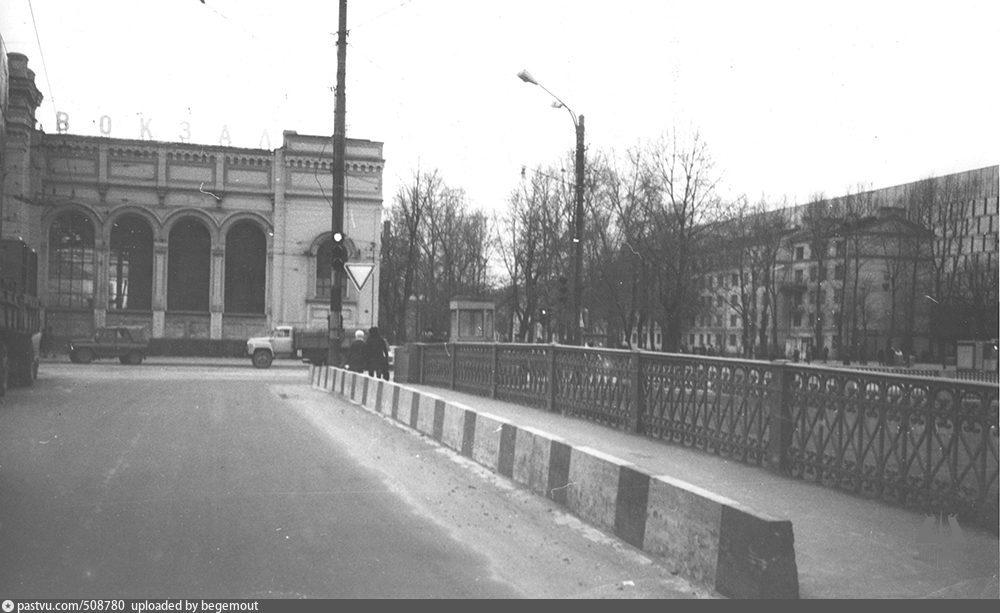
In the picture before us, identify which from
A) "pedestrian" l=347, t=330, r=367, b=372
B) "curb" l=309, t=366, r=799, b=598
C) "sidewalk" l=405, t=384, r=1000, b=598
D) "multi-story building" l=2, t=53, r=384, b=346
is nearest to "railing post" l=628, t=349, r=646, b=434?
"sidewalk" l=405, t=384, r=1000, b=598

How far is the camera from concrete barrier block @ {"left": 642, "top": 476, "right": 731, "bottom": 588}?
17.7ft

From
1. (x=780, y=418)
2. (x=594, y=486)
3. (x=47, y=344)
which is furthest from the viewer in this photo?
(x=47, y=344)

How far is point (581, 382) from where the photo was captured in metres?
15.0

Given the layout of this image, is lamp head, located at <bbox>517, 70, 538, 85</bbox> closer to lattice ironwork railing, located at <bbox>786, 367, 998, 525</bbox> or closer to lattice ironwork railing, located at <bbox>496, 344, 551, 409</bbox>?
lattice ironwork railing, located at <bbox>496, 344, 551, 409</bbox>

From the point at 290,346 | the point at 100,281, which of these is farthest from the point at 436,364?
the point at 100,281

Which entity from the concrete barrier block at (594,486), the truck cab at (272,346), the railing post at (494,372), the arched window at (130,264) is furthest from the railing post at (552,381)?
the arched window at (130,264)

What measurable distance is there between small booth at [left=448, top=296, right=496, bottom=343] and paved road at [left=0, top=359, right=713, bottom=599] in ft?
49.3

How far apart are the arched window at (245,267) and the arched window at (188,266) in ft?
3.69

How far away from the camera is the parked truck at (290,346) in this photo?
3925cm

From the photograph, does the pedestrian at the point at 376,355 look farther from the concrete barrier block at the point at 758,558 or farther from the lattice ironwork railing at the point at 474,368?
the concrete barrier block at the point at 758,558

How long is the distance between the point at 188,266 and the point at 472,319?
82.6 ft

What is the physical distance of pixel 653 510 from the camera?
20.2 feet

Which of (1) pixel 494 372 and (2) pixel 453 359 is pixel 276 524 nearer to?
(1) pixel 494 372

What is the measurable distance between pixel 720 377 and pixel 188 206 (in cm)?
4130
